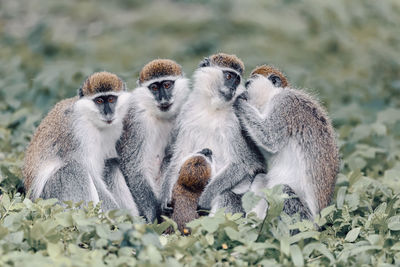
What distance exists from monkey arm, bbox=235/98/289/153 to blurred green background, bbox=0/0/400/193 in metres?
1.78

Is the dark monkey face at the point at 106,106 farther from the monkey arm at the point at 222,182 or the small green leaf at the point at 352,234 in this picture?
the small green leaf at the point at 352,234

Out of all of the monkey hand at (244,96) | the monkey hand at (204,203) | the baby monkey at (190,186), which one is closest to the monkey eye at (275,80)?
the monkey hand at (244,96)

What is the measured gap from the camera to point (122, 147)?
648 cm

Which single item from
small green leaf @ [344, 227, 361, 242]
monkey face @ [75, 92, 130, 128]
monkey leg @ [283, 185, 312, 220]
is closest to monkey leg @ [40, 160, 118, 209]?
monkey face @ [75, 92, 130, 128]

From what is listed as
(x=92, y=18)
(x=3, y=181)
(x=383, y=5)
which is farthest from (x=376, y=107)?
(x=92, y=18)

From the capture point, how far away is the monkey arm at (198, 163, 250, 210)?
5973mm

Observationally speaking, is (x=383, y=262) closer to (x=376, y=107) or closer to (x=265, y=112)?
(x=265, y=112)

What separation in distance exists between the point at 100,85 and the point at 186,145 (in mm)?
987

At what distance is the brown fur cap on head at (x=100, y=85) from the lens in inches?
241

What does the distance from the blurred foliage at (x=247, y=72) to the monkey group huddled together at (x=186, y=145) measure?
406 millimetres

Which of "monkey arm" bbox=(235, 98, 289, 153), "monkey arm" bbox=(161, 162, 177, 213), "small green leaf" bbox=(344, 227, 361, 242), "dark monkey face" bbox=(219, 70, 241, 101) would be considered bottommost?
"small green leaf" bbox=(344, 227, 361, 242)

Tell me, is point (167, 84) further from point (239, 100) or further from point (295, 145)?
point (295, 145)

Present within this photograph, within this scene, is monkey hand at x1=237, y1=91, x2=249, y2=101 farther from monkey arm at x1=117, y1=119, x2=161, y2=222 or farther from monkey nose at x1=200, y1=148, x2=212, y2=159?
monkey arm at x1=117, y1=119, x2=161, y2=222

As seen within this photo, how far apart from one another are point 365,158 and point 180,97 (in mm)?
2521
